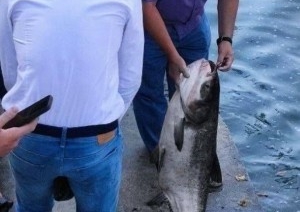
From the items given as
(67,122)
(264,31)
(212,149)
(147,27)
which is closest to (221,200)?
(212,149)

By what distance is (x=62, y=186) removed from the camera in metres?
3.00

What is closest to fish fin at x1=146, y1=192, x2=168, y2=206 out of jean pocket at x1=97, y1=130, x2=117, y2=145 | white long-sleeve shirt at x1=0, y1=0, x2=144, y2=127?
jean pocket at x1=97, y1=130, x2=117, y2=145

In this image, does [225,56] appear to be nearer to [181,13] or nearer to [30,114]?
[181,13]

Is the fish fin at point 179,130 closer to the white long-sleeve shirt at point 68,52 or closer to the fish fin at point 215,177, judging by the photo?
the fish fin at point 215,177

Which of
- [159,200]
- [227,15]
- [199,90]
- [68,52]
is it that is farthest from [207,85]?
[68,52]

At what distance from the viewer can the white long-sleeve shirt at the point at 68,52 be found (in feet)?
8.32

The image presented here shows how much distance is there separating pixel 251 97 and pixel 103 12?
4.69 meters

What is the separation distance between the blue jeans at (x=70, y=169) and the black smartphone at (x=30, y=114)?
30cm

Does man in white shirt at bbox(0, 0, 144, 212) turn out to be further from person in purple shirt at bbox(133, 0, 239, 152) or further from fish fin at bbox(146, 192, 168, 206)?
fish fin at bbox(146, 192, 168, 206)

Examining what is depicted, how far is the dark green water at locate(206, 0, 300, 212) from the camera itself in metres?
5.91

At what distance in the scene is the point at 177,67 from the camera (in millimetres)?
3959

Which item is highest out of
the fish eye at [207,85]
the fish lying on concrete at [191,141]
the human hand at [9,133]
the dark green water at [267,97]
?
the human hand at [9,133]

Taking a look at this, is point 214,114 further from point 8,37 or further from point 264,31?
point 264,31

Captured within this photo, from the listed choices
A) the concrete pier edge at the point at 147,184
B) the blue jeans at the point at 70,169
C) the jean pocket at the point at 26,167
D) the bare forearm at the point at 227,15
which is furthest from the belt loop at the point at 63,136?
the bare forearm at the point at 227,15
